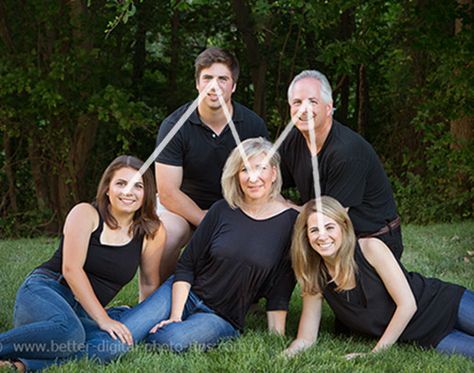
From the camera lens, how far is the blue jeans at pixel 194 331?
4383 mm

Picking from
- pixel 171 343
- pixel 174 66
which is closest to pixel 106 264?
pixel 171 343

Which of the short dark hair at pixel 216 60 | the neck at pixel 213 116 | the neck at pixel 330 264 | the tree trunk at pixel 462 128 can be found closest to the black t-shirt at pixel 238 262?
the neck at pixel 330 264

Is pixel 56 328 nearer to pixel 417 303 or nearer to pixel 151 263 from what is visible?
pixel 151 263

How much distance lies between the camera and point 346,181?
4594mm

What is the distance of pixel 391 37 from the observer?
1368 cm

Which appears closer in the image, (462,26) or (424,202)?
(462,26)

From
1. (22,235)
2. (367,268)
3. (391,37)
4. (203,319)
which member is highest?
(391,37)

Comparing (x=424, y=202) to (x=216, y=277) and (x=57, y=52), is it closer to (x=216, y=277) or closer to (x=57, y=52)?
(x=57, y=52)

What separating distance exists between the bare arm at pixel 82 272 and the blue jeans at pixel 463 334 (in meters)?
1.68

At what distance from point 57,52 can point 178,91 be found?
9.10 feet

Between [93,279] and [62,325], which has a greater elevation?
[93,279]

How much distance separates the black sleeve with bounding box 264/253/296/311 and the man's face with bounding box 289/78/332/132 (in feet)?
2.46

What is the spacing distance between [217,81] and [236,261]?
1.25 m

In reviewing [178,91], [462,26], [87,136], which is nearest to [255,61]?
[178,91]
